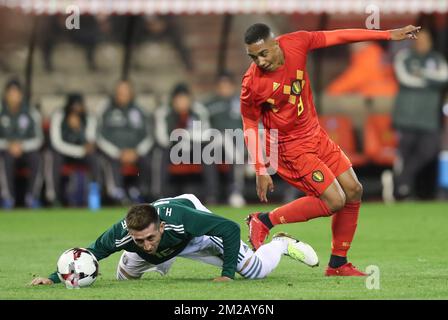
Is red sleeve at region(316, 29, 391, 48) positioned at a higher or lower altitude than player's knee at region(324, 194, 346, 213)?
higher

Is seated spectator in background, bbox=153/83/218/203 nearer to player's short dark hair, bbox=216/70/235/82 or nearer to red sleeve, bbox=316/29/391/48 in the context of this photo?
player's short dark hair, bbox=216/70/235/82

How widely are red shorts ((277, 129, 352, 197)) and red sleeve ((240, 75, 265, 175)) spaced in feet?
1.25

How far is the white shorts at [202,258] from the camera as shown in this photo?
9766 mm

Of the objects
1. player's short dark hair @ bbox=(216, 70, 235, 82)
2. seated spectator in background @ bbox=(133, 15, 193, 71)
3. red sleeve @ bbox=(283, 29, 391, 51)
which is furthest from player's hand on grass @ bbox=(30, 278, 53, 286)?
seated spectator in background @ bbox=(133, 15, 193, 71)

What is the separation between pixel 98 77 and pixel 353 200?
440 inches

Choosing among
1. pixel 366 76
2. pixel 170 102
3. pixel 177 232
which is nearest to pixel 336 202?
pixel 177 232

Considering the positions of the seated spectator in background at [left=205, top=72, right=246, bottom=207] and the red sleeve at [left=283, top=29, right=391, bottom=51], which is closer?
the red sleeve at [left=283, top=29, right=391, bottom=51]

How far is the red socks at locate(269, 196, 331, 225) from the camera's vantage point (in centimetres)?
1020

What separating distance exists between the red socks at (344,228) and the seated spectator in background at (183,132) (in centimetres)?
949

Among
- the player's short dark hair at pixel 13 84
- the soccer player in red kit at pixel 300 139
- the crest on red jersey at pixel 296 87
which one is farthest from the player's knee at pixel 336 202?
the player's short dark hair at pixel 13 84

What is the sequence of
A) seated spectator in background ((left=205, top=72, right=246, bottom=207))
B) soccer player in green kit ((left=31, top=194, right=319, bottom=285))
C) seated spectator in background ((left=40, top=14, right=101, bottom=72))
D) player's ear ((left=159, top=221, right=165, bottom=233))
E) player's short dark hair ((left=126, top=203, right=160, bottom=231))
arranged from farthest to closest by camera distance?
seated spectator in background ((left=40, top=14, right=101, bottom=72)) → seated spectator in background ((left=205, top=72, right=246, bottom=207)) → player's ear ((left=159, top=221, right=165, bottom=233)) → soccer player in green kit ((left=31, top=194, right=319, bottom=285)) → player's short dark hair ((left=126, top=203, right=160, bottom=231))

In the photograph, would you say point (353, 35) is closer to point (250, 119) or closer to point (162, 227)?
point (250, 119)

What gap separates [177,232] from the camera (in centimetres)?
929

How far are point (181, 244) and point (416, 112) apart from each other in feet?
38.0
